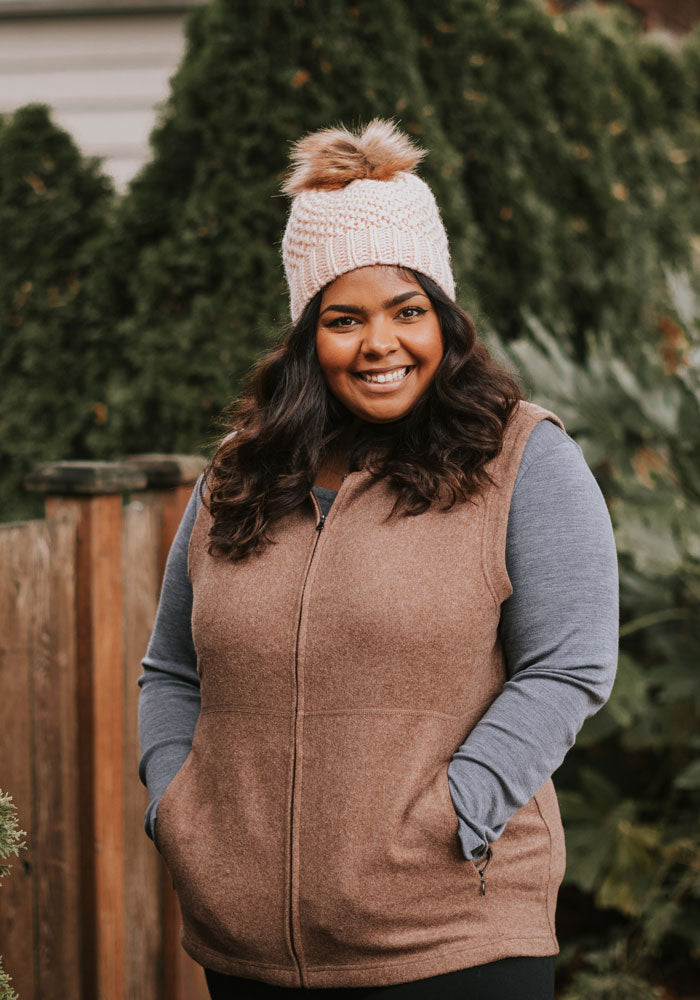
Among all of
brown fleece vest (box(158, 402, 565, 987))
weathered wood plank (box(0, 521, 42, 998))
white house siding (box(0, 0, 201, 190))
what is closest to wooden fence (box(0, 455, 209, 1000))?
weathered wood plank (box(0, 521, 42, 998))

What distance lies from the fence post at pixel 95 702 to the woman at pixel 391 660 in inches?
24.8

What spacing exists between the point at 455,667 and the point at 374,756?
0.19 metres

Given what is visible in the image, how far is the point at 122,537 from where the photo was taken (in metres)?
2.68

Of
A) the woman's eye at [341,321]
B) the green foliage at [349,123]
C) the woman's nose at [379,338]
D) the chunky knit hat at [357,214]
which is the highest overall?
the green foliage at [349,123]

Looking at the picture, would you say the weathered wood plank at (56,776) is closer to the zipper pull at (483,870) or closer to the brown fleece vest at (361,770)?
the brown fleece vest at (361,770)

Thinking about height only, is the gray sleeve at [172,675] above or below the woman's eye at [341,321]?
below

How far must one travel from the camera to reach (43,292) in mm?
4230

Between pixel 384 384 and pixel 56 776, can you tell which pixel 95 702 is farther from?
pixel 384 384

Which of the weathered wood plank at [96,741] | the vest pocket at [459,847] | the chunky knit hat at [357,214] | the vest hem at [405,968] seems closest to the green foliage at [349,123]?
the weathered wood plank at [96,741]

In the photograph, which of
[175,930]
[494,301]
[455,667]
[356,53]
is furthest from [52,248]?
[455,667]

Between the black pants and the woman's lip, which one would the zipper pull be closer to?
the black pants

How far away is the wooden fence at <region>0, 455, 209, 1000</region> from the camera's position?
7.46ft

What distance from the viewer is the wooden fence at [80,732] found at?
89.5 inches

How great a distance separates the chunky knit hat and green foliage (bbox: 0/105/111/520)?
238cm
